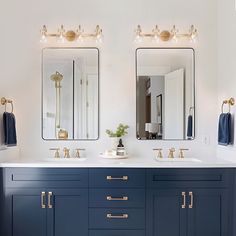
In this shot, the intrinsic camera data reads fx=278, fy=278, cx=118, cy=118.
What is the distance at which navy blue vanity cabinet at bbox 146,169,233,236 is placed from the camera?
2635mm

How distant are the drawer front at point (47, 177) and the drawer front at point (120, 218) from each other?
1.10ft

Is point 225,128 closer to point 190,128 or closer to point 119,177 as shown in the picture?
point 190,128

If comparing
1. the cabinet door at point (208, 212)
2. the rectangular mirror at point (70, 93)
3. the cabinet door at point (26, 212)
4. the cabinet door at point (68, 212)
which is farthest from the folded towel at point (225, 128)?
the cabinet door at point (26, 212)

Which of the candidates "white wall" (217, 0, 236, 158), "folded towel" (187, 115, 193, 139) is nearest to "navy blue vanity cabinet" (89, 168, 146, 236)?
"folded towel" (187, 115, 193, 139)

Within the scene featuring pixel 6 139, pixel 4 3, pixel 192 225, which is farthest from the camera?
pixel 4 3

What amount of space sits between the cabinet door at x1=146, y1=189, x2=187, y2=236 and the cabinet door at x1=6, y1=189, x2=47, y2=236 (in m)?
1.02

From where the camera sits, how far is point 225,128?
281 centimetres

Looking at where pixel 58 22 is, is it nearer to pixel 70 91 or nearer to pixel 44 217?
pixel 70 91

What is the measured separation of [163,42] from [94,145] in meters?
1.42

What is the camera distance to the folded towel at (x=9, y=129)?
9.50ft

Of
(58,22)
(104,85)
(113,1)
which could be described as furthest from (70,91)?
(113,1)

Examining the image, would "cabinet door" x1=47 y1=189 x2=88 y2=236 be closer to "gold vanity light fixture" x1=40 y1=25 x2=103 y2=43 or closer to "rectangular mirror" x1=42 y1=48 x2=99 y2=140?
"rectangular mirror" x1=42 y1=48 x2=99 y2=140

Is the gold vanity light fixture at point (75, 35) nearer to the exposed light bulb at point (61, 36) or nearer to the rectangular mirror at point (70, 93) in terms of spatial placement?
the exposed light bulb at point (61, 36)

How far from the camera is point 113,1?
3.18 metres
